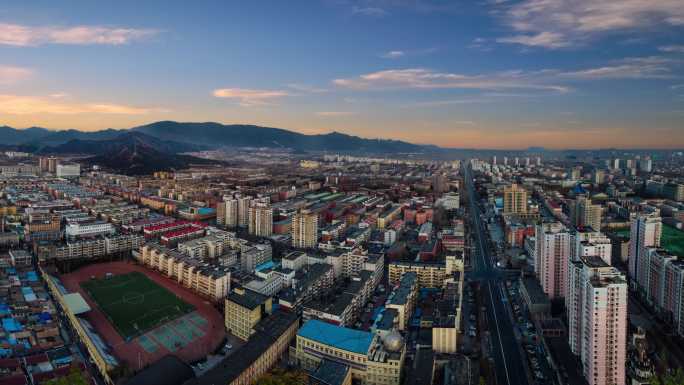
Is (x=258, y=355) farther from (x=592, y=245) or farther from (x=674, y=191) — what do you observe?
(x=674, y=191)

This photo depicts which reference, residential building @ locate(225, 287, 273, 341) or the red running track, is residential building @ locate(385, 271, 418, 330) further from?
the red running track

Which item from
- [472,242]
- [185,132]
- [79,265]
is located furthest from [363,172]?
[185,132]

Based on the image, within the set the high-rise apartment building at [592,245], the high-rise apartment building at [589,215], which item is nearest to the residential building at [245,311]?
the high-rise apartment building at [592,245]

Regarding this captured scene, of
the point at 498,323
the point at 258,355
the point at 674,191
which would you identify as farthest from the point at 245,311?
the point at 674,191

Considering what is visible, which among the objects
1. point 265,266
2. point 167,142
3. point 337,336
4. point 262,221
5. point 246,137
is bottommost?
point 337,336

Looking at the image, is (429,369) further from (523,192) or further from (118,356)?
(523,192)

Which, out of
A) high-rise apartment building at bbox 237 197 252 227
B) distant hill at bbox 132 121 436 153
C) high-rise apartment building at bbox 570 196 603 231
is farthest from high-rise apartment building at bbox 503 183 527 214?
→ distant hill at bbox 132 121 436 153

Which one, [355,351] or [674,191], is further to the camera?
[674,191]
